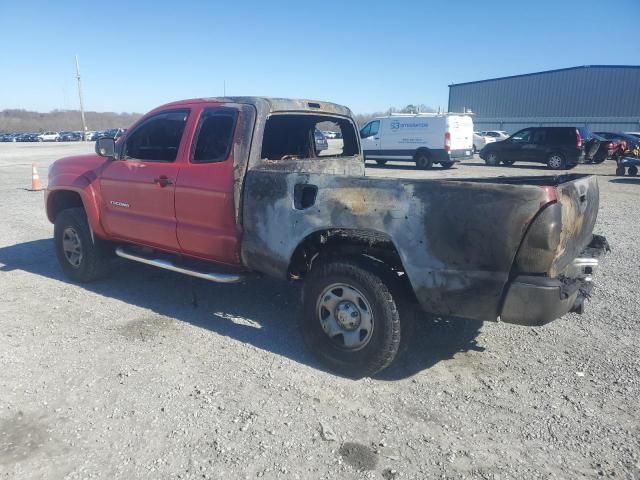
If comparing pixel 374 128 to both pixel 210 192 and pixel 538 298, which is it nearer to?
pixel 210 192

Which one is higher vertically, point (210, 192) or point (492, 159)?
point (210, 192)

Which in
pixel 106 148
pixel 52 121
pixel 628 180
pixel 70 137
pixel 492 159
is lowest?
pixel 628 180

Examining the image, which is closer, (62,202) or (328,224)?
(328,224)

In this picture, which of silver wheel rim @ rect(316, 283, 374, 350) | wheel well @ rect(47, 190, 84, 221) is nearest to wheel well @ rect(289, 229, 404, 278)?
silver wheel rim @ rect(316, 283, 374, 350)

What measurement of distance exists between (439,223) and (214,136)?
88.8 inches

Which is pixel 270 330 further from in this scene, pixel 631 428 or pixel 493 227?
pixel 631 428

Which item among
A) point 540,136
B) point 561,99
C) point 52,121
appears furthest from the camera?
point 52,121

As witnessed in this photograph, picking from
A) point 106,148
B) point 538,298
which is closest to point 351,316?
point 538,298

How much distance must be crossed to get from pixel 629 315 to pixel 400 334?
8.43 ft

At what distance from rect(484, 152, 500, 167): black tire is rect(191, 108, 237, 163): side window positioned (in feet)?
65.8

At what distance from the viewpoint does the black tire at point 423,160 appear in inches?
779

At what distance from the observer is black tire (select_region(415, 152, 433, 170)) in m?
19.8

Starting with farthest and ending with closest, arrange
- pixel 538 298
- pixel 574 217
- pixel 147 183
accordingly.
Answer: pixel 147 183 → pixel 574 217 → pixel 538 298

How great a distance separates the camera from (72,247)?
5.65 m
